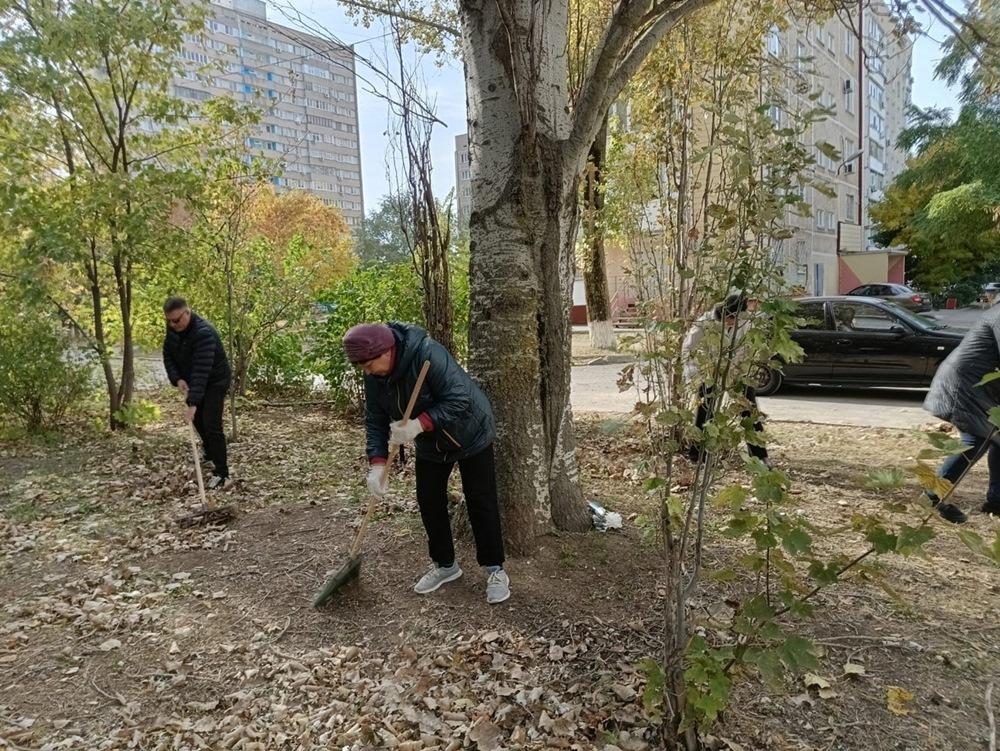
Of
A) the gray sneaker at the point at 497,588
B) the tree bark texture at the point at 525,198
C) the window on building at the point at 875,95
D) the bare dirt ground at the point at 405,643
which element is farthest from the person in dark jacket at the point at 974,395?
the window on building at the point at 875,95

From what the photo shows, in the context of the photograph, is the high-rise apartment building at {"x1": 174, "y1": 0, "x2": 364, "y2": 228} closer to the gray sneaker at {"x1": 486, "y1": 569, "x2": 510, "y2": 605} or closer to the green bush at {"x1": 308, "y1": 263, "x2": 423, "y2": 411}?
the green bush at {"x1": 308, "y1": 263, "x2": 423, "y2": 411}

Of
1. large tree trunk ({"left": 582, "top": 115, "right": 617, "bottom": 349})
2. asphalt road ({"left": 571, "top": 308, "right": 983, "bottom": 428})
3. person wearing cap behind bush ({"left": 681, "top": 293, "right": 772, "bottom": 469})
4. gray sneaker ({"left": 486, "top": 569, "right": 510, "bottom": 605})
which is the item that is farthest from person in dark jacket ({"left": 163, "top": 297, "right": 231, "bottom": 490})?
large tree trunk ({"left": 582, "top": 115, "right": 617, "bottom": 349})

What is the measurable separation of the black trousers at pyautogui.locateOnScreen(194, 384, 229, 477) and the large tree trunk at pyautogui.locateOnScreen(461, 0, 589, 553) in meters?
3.12

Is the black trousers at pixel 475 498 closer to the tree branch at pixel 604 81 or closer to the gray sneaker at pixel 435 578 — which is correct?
the gray sneaker at pixel 435 578

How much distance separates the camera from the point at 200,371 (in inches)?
218

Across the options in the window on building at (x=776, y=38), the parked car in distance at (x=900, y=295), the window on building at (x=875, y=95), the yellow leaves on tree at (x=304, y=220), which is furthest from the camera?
the window on building at (x=875, y=95)

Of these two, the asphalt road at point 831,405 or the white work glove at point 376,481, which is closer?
the white work glove at point 376,481

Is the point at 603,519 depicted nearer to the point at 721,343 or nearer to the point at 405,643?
the point at 405,643

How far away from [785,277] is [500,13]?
2294 mm

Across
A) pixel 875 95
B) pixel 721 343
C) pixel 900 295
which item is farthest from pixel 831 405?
pixel 875 95

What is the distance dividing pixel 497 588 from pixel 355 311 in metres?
6.19

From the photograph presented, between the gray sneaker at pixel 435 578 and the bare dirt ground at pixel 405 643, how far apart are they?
58 mm

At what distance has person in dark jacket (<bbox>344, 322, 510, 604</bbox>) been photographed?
3.18 m

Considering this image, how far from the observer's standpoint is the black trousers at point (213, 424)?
5.75m
